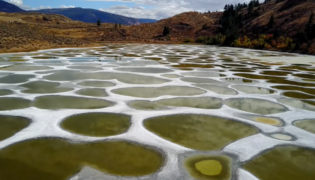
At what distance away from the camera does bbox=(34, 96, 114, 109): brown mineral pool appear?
8664mm

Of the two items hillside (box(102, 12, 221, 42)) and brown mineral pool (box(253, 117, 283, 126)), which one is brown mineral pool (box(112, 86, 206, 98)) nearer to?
brown mineral pool (box(253, 117, 283, 126))

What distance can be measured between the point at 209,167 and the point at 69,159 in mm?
2956

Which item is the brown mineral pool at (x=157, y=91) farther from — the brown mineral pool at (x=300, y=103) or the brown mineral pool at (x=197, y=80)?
the brown mineral pool at (x=300, y=103)

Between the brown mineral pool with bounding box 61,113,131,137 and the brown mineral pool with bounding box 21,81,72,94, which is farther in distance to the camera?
the brown mineral pool with bounding box 21,81,72,94

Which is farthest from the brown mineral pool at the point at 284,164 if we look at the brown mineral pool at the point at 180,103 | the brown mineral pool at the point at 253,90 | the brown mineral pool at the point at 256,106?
the brown mineral pool at the point at 253,90

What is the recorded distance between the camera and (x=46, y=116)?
25.1 feet

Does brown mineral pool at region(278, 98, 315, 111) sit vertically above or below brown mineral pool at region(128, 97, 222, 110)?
above

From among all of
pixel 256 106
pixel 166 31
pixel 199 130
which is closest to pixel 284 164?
pixel 199 130

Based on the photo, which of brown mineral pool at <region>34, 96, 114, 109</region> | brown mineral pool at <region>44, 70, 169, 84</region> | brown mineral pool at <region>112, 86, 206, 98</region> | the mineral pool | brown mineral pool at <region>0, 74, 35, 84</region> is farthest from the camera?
brown mineral pool at <region>44, 70, 169, 84</region>

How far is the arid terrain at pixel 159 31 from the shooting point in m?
32.2

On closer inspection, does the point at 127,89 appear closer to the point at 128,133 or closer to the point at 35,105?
the point at 35,105

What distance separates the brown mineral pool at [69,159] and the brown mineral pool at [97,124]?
0.67 meters

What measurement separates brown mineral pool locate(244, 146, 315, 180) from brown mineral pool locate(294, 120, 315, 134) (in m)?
1.46

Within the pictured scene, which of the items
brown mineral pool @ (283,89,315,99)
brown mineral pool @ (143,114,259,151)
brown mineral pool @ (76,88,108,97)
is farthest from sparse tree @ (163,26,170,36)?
brown mineral pool @ (143,114,259,151)
